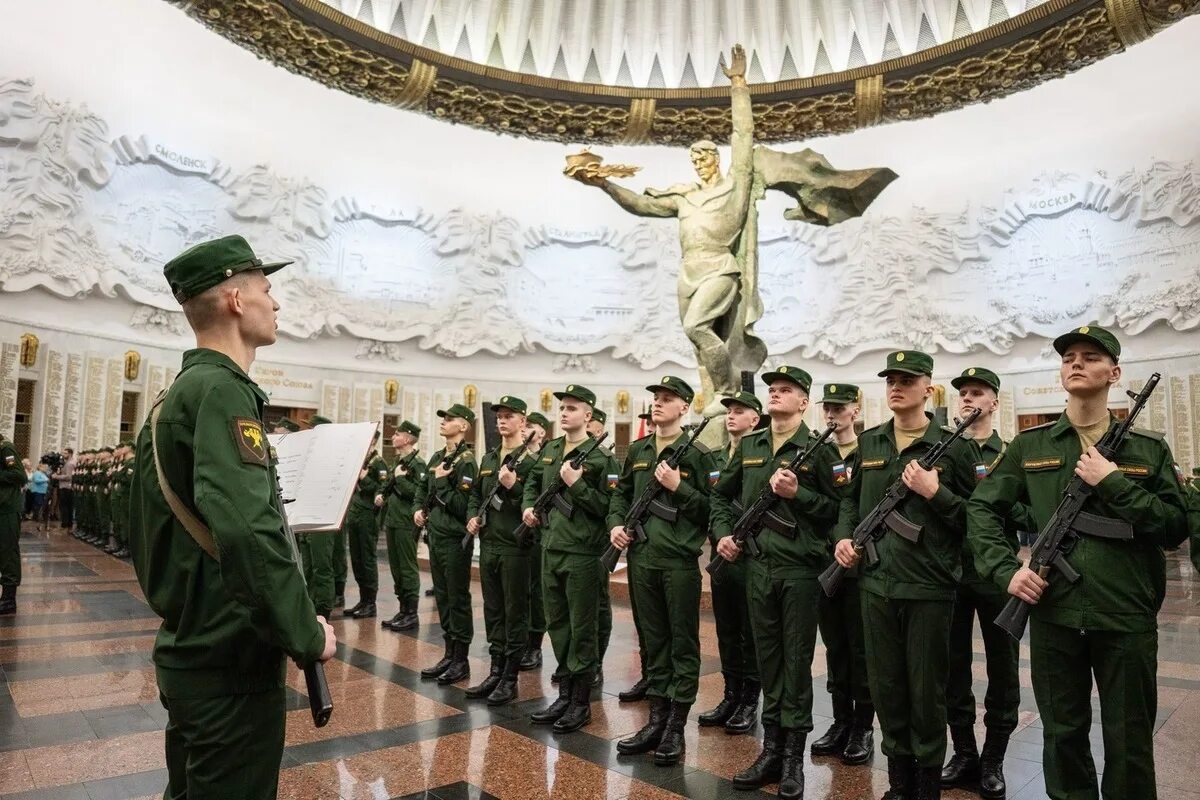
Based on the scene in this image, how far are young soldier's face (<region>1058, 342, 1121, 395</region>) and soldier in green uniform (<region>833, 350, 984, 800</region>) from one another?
1.63 ft

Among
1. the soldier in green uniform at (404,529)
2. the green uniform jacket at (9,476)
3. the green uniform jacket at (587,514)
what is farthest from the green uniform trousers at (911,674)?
the green uniform jacket at (9,476)

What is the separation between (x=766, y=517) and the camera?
349 cm

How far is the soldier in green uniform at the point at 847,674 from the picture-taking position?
11.6 feet

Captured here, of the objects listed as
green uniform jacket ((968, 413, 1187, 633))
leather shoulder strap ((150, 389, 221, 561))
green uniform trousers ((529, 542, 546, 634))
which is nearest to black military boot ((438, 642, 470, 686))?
green uniform trousers ((529, 542, 546, 634))

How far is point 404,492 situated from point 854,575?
418 cm

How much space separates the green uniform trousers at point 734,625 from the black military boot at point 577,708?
0.71 m

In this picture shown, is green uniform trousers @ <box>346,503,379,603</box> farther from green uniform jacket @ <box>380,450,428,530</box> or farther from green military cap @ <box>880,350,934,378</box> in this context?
green military cap @ <box>880,350,934,378</box>

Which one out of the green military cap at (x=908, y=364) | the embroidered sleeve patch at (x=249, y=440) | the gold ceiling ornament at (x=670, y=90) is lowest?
the embroidered sleeve patch at (x=249, y=440)

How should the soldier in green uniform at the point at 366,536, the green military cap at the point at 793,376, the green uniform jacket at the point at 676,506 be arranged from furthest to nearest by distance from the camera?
the soldier in green uniform at the point at 366,536, the green uniform jacket at the point at 676,506, the green military cap at the point at 793,376

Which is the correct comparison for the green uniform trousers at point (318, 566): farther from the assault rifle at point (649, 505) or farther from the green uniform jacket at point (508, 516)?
the assault rifle at point (649, 505)

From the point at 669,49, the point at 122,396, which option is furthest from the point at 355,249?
the point at 669,49

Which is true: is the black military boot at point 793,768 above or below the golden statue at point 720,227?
below

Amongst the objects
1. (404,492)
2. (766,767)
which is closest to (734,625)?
(766,767)

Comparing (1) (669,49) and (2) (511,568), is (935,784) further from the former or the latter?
(1) (669,49)
